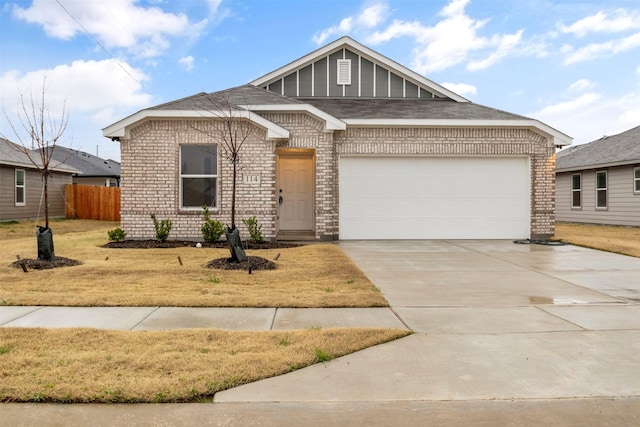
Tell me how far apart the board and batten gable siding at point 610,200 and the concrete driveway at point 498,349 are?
13.8 meters

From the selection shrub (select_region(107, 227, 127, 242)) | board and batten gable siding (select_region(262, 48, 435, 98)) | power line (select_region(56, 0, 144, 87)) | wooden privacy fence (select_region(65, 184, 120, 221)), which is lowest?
shrub (select_region(107, 227, 127, 242))

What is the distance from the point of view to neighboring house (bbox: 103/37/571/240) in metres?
12.8

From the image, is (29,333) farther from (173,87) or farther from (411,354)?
(173,87)

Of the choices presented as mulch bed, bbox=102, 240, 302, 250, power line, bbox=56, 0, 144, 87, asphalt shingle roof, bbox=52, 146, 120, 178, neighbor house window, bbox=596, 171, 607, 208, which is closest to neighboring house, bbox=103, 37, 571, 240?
mulch bed, bbox=102, 240, 302, 250

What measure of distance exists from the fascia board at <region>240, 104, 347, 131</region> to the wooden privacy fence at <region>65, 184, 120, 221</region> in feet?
52.7

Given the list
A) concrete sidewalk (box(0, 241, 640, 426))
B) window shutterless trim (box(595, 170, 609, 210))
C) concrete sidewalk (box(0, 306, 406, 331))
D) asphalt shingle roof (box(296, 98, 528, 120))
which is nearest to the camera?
concrete sidewalk (box(0, 241, 640, 426))

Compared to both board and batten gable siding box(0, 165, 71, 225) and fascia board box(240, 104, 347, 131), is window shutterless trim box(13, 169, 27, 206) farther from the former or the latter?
fascia board box(240, 104, 347, 131)

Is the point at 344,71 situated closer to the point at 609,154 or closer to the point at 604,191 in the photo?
the point at 609,154

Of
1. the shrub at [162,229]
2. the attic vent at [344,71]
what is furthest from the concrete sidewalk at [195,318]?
the attic vent at [344,71]

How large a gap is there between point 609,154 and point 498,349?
21266 mm

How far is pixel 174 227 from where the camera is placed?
12.9 metres

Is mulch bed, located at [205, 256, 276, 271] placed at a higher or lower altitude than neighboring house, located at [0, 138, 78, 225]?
lower

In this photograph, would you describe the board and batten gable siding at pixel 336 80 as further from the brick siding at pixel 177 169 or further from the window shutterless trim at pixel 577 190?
the window shutterless trim at pixel 577 190

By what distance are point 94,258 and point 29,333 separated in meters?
5.74
